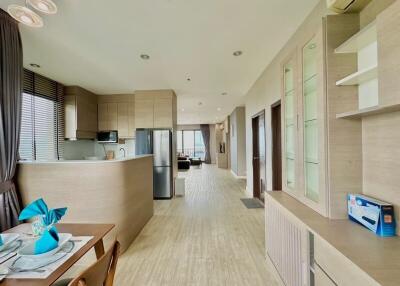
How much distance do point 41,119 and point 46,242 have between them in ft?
12.8

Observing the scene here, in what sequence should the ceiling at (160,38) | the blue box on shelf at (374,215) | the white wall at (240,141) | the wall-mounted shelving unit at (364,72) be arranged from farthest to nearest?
the white wall at (240,141) → the ceiling at (160,38) → the wall-mounted shelving unit at (364,72) → the blue box on shelf at (374,215)

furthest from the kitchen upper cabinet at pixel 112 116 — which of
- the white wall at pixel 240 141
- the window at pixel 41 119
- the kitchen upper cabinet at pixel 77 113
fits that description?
the white wall at pixel 240 141

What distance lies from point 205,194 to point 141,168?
9.16ft

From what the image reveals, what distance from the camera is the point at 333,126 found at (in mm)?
1548

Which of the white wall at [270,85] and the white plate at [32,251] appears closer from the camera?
the white plate at [32,251]

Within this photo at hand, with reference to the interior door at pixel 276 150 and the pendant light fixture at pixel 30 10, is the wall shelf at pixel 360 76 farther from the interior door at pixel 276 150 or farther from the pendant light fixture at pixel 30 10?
the pendant light fixture at pixel 30 10

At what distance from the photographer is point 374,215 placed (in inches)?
50.1

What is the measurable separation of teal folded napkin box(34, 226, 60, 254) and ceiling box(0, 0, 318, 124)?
6.76 ft

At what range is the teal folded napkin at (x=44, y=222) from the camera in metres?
1.18

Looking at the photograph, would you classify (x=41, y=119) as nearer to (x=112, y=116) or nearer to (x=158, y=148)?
(x=112, y=116)

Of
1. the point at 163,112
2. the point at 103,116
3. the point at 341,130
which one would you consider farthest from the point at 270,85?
the point at 103,116

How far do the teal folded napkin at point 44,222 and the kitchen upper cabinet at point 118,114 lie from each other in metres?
4.39

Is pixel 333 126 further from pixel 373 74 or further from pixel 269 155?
pixel 269 155

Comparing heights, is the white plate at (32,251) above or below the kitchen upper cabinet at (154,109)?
below
